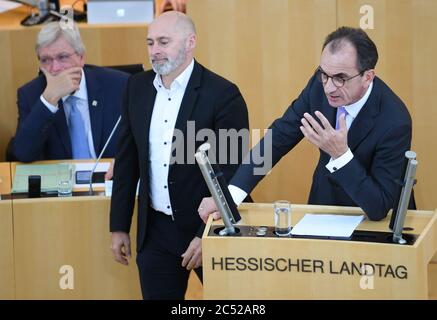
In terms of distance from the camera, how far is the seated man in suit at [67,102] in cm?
405

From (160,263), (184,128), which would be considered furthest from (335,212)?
(160,263)

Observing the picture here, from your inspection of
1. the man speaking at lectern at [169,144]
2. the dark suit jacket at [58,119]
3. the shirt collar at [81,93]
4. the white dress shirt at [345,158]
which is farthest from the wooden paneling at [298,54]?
the white dress shirt at [345,158]

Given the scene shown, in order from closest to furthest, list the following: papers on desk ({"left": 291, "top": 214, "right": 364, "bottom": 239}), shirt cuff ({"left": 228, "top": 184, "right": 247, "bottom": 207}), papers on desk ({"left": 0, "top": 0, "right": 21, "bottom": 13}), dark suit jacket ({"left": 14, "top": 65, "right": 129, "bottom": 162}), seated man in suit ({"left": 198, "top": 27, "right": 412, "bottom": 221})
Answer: papers on desk ({"left": 291, "top": 214, "right": 364, "bottom": 239}) → seated man in suit ({"left": 198, "top": 27, "right": 412, "bottom": 221}) → shirt cuff ({"left": 228, "top": 184, "right": 247, "bottom": 207}) → dark suit jacket ({"left": 14, "top": 65, "right": 129, "bottom": 162}) → papers on desk ({"left": 0, "top": 0, "right": 21, "bottom": 13})

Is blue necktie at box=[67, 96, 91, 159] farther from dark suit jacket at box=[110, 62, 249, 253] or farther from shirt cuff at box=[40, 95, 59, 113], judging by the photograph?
dark suit jacket at box=[110, 62, 249, 253]

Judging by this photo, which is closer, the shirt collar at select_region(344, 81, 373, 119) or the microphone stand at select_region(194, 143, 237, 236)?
the microphone stand at select_region(194, 143, 237, 236)

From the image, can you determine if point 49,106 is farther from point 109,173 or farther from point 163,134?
point 163,134

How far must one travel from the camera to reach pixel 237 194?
3.15 meters

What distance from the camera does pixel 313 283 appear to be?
106 inches

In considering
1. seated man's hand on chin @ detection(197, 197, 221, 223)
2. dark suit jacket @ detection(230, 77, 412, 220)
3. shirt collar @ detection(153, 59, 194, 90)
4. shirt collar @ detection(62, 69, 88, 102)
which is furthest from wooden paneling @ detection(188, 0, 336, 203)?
seated man's hand on chin @ detection(197, 197, 221, 223)

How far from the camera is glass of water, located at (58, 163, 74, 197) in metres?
3.71

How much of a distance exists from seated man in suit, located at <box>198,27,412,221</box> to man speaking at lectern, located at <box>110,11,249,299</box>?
269 millimetres

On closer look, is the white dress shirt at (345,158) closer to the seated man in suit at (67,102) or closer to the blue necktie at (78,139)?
the seated man in suit at (67,102)

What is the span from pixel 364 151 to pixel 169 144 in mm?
768
